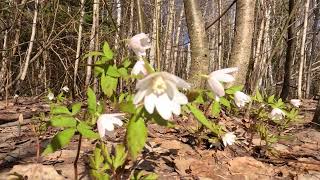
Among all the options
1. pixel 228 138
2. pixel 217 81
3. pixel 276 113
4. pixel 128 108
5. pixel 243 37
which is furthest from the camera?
pixel 243 37

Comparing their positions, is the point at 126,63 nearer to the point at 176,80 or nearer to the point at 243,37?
the point at 176,80

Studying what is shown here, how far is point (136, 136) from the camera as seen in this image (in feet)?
3.69

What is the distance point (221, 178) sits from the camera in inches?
83.8

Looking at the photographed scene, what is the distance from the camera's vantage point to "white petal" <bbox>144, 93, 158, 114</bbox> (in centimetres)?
109

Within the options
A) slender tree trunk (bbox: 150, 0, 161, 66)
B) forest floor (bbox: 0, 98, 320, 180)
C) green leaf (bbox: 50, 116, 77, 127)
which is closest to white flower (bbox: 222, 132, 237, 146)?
forest floor (bbox: 0, 98, 320, 180)

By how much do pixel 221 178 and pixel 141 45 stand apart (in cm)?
101

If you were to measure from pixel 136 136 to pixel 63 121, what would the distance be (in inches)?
15.9

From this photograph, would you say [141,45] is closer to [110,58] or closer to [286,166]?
[110,58]

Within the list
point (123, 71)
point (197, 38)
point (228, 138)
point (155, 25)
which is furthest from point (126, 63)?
point (197, 38)

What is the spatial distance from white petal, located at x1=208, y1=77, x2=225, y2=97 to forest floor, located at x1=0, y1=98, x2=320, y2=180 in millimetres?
815

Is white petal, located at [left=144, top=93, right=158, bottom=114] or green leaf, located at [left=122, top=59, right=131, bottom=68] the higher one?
green leaf, located at [left=122, top=59, right=131, bottom=68]

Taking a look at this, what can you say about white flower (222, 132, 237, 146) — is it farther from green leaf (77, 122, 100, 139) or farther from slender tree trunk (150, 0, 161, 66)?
green leaf (77, 122, 100, 139)

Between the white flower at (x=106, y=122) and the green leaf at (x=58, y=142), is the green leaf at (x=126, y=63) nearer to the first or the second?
the white flower at (x=106, y=122)

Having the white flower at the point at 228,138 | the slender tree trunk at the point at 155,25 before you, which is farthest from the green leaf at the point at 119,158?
the white flower at the point at 228,138
